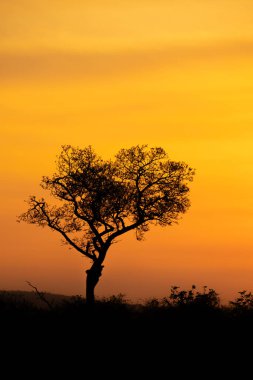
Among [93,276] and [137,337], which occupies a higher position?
[93,276]

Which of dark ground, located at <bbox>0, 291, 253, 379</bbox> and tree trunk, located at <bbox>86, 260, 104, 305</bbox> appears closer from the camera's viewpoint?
dark ground, located at <bbox>0, 291, 253, 379</bbox>

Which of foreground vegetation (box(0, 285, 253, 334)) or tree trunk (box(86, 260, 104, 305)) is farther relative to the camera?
tree trunk (box(86, 260, 104, 305))

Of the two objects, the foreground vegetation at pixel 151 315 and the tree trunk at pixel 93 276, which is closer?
the foreground vegetation at pixel 151 315

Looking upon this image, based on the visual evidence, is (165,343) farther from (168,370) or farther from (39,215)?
(39,215)

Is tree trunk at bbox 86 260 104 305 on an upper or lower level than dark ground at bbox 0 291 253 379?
upper

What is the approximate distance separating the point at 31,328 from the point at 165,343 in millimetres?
9097

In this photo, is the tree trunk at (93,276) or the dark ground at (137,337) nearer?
the dark ground at (137,337)

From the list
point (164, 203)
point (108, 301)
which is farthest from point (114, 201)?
point (108, 301)

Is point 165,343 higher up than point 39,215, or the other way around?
point 39,215

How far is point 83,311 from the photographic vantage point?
58.3m

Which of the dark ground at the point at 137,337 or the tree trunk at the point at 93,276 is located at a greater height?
the tree trunk at the point at 93,276

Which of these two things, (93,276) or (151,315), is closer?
(151,315)

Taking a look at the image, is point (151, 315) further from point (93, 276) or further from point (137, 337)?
point (93, 276)

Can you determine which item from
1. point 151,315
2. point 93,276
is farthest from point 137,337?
point 93,276
